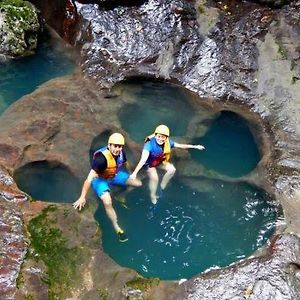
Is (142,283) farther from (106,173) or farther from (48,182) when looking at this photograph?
(48,182)

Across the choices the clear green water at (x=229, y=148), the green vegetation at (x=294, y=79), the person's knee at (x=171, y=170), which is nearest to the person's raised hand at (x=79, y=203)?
the person's knee at (x=171, y=170)

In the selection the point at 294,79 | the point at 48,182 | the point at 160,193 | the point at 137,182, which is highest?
the point at 294,79

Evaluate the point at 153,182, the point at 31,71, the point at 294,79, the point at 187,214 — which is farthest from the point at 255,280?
the point at 31,71

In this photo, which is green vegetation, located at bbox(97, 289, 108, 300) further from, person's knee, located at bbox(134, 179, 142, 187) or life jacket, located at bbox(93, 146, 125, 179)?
person's knee, located at bbox(134, 179, 142, 187)

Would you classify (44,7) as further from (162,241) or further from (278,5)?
(162,241)

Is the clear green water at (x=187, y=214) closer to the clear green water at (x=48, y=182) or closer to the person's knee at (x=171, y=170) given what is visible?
the clear green water at (x=48, y=182)

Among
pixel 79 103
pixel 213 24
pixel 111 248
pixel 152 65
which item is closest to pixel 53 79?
pixel 79 103
